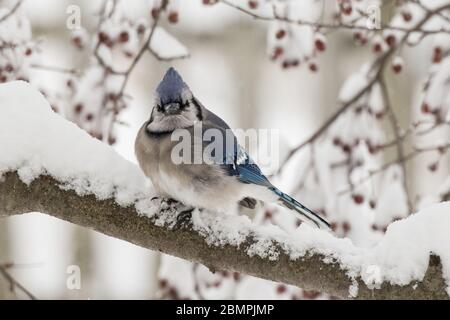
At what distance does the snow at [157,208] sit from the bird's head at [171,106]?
0.42 m

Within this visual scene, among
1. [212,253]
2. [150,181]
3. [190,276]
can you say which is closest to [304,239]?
[212,253]

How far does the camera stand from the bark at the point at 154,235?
91.4 inches

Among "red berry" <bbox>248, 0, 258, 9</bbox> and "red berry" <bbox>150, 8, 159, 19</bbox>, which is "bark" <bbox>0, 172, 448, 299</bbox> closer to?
"red berry" <bbox>150, 8, 159, 19</bbox>

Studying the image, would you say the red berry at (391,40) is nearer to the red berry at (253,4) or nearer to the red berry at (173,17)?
the red berry at (253,4)

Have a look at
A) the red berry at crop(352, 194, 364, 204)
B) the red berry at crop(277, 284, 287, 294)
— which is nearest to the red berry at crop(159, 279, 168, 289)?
the red berry at crop(277, 284, 287, 294)

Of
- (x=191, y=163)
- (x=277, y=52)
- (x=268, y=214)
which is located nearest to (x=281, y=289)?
(x=268, y=214)

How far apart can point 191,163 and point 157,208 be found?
19.2 inches

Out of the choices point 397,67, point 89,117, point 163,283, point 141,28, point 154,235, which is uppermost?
point 141,28

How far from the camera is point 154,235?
2418mm

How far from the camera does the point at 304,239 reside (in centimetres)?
238

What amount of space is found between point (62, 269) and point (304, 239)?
281 inches

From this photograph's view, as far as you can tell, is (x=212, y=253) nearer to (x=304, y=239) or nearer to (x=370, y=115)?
(x=304, y=239)

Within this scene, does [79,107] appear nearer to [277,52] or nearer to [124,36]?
[124,36]

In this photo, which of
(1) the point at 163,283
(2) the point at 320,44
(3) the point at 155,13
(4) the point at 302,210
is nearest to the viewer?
(4) the point at 302,210
